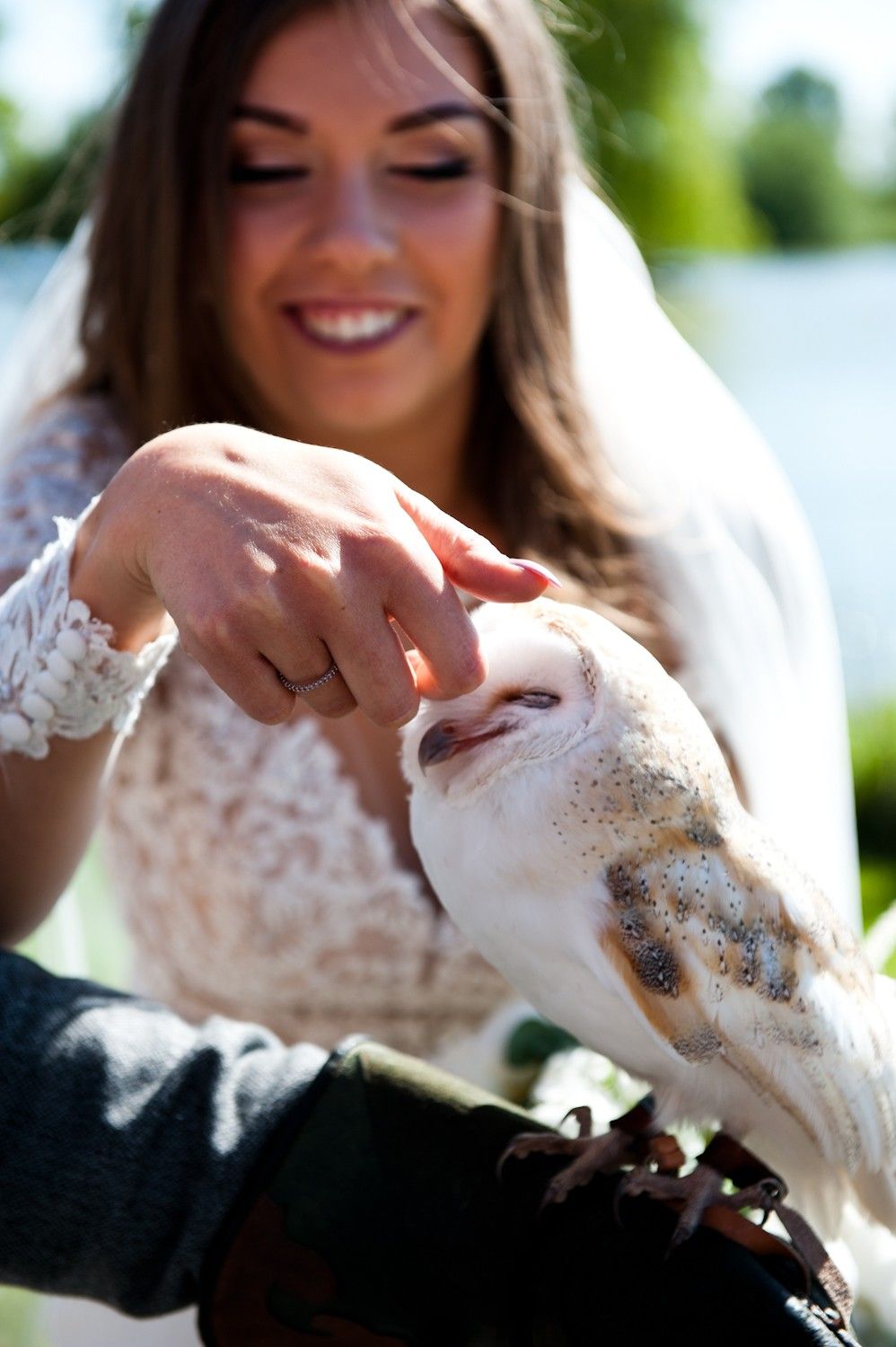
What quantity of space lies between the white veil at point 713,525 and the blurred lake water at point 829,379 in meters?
1.29

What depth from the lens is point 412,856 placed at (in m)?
0.95

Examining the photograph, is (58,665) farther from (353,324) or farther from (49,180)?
(49,180)

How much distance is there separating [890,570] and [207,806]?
2.58m

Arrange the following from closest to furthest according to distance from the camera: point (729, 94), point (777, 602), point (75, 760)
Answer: point (75, 760) < point (777, 602) < point (729, 94)

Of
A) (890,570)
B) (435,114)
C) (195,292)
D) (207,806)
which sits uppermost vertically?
(435,114)

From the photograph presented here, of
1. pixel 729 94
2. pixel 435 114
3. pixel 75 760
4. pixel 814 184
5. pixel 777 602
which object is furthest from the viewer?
pixel 814 184

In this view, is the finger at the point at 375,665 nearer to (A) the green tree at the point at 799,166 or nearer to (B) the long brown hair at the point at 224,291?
(B) the long brown hair at the point at 224,291

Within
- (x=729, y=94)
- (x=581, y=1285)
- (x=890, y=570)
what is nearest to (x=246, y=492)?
(x=581, y=1285)

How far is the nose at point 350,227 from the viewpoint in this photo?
85cm

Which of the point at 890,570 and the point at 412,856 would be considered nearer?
the point at 412,856

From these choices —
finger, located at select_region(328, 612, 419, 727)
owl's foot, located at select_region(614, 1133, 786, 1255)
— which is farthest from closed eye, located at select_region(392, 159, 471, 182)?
owl's foot, located at select_region(614, 1133, 786, 1255)

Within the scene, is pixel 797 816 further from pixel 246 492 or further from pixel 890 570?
pixel 890 570

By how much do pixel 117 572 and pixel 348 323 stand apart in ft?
1.54

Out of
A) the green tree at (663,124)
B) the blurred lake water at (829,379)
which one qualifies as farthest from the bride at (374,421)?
the green tree at (663,124)
